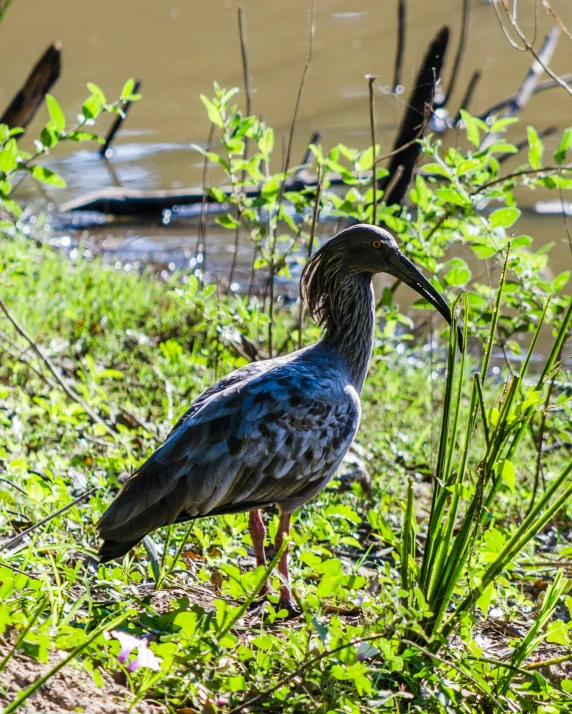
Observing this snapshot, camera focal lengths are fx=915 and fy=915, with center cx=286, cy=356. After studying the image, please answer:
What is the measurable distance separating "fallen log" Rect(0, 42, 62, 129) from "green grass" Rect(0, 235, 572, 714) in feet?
8.27

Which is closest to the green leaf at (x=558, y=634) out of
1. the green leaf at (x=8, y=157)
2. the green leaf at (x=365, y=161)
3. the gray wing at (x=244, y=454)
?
the gray wing at (x=244, y=454)

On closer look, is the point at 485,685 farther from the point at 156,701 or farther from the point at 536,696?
the point at 156,701

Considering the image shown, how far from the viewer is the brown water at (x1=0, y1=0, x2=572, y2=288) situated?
490 inches

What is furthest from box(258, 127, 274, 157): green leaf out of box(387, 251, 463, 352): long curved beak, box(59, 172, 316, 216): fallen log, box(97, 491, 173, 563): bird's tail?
box(59, 172, 316, 216): fallen log

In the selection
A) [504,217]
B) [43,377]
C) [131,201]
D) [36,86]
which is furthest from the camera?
[131,201]

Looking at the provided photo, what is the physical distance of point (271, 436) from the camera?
12.5ft

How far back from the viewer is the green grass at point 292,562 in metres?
2.71

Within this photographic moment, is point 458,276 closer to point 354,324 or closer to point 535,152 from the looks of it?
point 354,324

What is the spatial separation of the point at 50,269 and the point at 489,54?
36.3 ft

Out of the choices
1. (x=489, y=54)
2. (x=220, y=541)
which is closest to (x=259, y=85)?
(x=489, y=54)

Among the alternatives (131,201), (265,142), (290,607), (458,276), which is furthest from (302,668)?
(131,201)

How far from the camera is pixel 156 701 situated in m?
2.73

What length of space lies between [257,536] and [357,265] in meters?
1.36

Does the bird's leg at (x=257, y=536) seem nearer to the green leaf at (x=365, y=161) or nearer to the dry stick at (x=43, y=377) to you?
the dry stick at (x=43, y=377)
